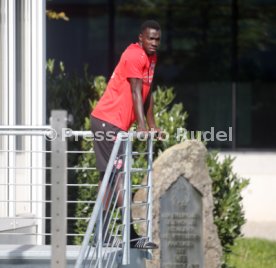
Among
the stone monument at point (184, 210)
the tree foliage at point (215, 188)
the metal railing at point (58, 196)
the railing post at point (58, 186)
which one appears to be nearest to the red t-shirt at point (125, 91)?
the metal railing at point (58, 196)

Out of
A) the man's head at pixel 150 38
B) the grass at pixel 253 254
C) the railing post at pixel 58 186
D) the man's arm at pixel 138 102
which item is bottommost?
the grass at pixel 253 254

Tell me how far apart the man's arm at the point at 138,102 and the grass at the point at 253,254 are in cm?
351

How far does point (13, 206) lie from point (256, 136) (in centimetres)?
562

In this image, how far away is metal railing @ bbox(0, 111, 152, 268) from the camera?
20.2 ft

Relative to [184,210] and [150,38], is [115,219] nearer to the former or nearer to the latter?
[150,38]

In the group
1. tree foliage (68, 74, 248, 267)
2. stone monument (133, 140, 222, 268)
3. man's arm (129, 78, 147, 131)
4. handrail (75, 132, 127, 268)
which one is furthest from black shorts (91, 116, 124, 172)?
tree foliage (68, 74, 248, 267)

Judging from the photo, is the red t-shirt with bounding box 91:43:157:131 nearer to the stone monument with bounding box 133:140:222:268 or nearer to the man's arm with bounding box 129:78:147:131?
the man's arm with bounding box 129:78:147:131

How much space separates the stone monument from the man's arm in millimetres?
1730

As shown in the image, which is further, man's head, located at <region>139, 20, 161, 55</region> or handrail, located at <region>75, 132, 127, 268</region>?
man's head, located at <region>139, 20, 161, 55</region>

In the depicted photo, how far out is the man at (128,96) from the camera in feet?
27.2

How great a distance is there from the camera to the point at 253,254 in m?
11.9

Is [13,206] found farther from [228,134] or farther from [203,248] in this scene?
[228,134]

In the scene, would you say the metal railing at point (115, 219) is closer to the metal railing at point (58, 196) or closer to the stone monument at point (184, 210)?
the metal railing at point (58, 196)

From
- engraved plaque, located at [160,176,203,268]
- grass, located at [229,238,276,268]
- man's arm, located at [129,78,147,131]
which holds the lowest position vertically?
grass, located at [229,238,276,268]
